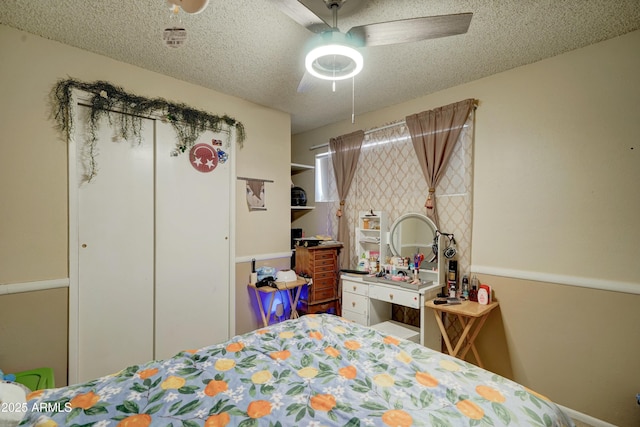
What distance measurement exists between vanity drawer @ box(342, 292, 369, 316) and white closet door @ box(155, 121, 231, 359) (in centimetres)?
120

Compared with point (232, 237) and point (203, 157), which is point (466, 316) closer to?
point (232, 237)

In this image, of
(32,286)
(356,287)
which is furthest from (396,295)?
(32,286)

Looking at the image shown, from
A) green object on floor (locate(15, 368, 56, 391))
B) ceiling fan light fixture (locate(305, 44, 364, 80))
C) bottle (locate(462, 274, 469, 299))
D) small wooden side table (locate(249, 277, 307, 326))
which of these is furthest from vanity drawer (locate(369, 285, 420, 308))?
green object on floor (locate(15, 368, 56, 391))

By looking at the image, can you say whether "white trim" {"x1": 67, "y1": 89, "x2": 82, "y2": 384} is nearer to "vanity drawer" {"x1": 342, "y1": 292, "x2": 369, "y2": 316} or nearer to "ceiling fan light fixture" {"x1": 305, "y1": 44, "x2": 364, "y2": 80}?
"ceiling fan light fixture" {"x1": 305, "y1": 44, "x2": 364, "y2": 80}

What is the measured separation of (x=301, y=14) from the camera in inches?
54.7

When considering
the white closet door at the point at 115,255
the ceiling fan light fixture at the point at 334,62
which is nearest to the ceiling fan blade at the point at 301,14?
the ceiling fan light fixture at the point at 334,62

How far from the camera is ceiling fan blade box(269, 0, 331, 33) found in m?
1.29

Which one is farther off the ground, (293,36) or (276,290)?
(293,36)

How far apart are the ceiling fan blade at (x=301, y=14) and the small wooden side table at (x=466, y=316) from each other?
2.11m

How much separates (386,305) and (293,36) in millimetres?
2564

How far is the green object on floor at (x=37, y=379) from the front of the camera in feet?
5.35

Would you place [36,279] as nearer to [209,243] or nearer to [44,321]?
[44,321]

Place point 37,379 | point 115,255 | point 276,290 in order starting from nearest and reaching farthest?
point 37,379 < point 115,255 < point 276,290

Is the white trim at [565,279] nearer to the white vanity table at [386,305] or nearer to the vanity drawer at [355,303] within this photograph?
the white vanity table at [386,305]
